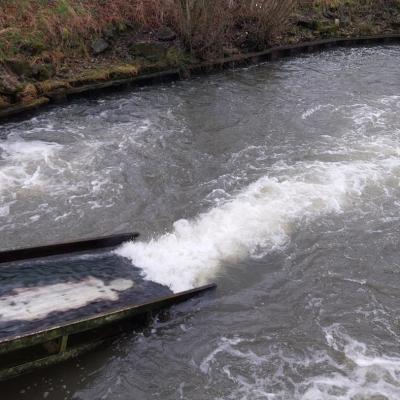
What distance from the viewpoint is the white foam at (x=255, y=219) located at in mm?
7051

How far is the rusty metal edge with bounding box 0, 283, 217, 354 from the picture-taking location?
4.74 metres

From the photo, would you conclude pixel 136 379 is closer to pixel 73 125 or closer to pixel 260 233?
pixel 260 233

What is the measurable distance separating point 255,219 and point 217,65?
8.82 metres

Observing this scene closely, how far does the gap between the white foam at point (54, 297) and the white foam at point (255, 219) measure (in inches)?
29.1

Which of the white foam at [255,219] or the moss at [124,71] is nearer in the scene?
the white foam at [255,219]

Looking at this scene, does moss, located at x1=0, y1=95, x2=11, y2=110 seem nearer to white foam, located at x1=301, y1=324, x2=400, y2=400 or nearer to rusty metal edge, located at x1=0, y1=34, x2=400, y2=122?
rusty metal edge, located at x1=0, y1=34, x2=400, y2=122

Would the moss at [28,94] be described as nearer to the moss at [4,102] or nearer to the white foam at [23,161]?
the moss at [4,102]

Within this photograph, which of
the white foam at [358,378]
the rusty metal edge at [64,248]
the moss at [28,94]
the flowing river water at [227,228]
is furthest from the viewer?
the moss at [28,94]

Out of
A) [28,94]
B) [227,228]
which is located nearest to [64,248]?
[227,228]

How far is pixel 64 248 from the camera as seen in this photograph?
6.69 metres

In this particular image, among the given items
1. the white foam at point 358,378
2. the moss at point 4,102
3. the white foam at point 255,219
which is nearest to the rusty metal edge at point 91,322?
the white foam at point 255,219

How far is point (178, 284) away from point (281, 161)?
4497 millimetres

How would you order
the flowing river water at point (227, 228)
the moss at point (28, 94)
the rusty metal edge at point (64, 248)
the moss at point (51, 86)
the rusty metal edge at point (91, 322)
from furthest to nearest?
the moss at point (51, 86) → the moss at point (28, 94) → the rusty metal edge at point (64, 248) → the flowing river water at point (227, 228) → the rusty metal edge at point (91, 322)

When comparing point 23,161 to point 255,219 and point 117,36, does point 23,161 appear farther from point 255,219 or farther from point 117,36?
point 117,36
